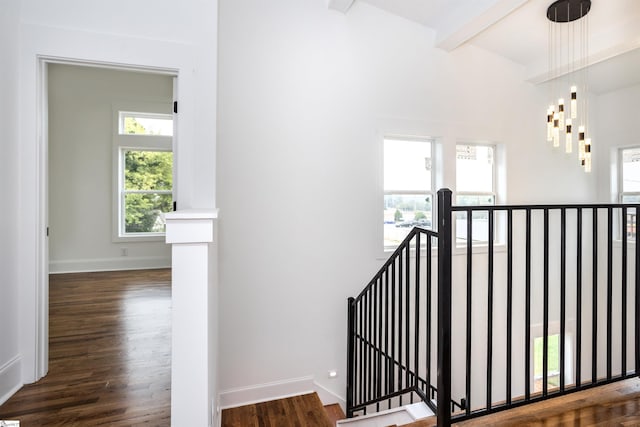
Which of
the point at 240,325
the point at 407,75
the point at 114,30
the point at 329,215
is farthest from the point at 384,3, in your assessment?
the point at 240,325

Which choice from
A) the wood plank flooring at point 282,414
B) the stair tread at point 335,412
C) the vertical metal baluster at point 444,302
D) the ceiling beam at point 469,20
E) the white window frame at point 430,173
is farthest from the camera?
the white window frame at point 430,173

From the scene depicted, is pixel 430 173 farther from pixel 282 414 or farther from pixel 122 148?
pixel 122 148

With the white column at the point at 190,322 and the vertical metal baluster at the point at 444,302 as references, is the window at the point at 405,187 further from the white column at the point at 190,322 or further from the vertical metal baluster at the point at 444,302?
the white column at the point at 190,322

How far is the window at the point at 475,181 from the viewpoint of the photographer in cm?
379

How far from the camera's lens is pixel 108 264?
221 inches

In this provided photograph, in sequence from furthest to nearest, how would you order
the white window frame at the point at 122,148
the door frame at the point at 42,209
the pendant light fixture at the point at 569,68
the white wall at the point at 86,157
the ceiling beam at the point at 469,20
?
the white window frame at the point at 122,148, the white wall at the point at 86,157, the pendant light fixture at the point at 569,68, the ceiling beam at the point at 469,20, the door frame at the point at 42,209

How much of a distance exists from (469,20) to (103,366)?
13.8ft

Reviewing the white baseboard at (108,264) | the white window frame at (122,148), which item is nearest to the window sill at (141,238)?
the white window frame at (122,148)

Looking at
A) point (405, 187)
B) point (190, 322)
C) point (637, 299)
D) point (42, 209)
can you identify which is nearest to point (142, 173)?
point (42, 209)

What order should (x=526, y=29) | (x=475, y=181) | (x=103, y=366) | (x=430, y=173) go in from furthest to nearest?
(x=475, y=181) < (x=430, y=173) < (x=526, y=29) < (x=103, y=366)

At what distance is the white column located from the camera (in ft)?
4.84

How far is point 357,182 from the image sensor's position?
3189 millimetres

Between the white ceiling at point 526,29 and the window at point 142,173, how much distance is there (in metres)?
4.45

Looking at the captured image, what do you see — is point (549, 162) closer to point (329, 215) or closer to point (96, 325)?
point (329, 215)
